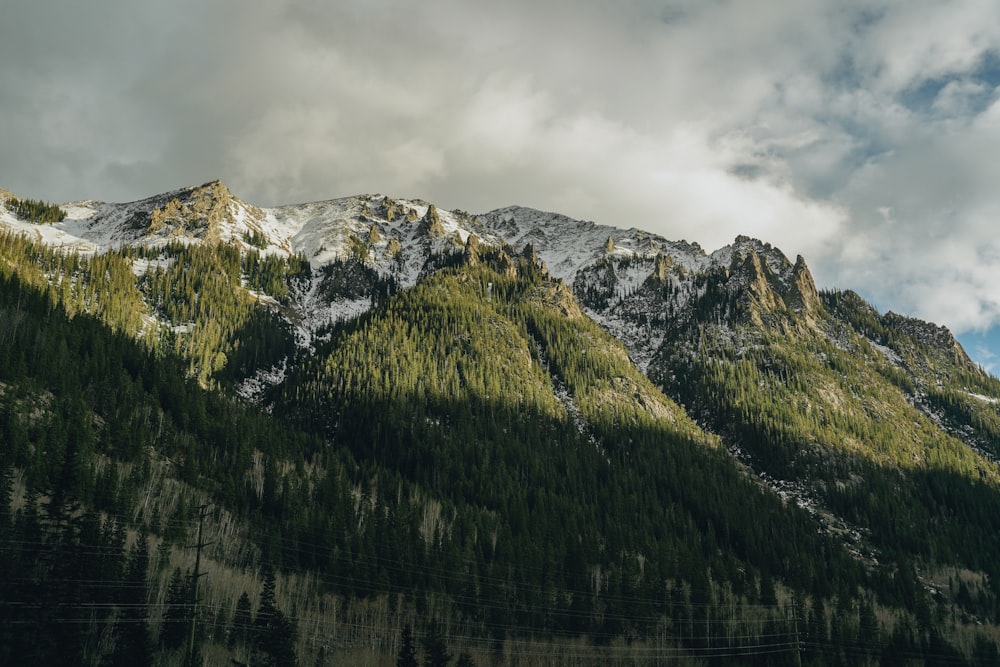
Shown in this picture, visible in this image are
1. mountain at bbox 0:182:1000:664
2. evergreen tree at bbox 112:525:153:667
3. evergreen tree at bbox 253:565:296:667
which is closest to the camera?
evergreen tree at bbox 112:525:153:667

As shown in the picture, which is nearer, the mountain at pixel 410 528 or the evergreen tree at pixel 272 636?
the evergreen tree at pixel 272 636

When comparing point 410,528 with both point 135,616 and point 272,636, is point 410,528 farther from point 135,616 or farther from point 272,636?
point 135,616

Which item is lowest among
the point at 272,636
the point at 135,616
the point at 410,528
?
the point at 272,636

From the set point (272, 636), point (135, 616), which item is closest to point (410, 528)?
point (272, 636)

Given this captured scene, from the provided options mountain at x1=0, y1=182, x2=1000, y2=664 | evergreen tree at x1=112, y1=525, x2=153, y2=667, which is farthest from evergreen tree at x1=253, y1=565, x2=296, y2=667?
evergreen tree at x1=112, y1=525, x2=153, y2=667

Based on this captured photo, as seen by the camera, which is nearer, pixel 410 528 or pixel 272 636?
pixel 272 636

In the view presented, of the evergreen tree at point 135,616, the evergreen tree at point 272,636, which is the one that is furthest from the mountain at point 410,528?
the evergreen tree at point 135,616

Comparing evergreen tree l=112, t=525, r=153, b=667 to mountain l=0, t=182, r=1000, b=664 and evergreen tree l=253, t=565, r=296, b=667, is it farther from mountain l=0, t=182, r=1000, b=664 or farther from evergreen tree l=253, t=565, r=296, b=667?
evergreen tree l=253, t=565, r=296, b=667

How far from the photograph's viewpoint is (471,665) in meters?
80.3

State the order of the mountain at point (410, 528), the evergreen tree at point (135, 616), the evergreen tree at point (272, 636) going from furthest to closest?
the mountain at point (410, 528)
the evergreen tree at point (272, 636)
the evergreen tree at point (135, 616)

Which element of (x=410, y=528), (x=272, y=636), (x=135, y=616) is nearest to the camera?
(x=135, y=616)

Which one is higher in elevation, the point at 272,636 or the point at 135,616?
the point at 135,616

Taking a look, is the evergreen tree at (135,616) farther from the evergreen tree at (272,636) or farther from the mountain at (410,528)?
the evergreen tree at (272,636)

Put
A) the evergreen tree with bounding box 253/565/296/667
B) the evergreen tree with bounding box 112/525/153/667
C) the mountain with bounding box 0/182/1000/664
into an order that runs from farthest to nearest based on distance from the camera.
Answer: the mountain with bounding box 0/182/1000/664 → the evergreen tree with bounding box 253/565/296/667 → the evergreen tree with bounding box 112/525/153/667
